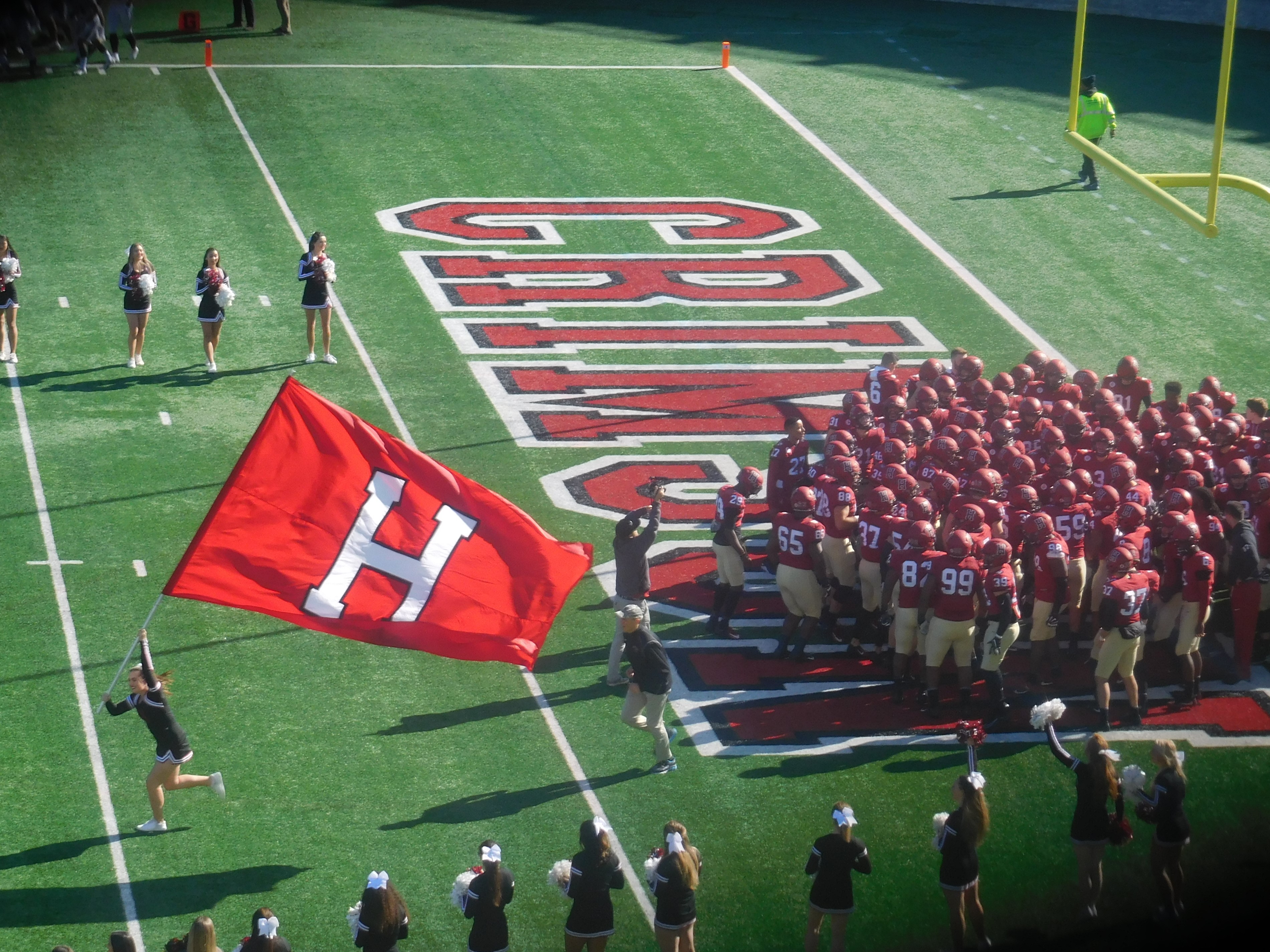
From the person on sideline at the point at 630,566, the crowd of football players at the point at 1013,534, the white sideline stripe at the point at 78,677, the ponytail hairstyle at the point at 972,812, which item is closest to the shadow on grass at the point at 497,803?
the person on sideline at the point at 630,566

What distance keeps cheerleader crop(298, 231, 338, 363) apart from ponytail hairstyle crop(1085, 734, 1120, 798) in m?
11.1

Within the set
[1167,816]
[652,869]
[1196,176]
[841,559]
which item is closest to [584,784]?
[652,869]

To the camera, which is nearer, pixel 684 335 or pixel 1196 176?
pixel 1196 176

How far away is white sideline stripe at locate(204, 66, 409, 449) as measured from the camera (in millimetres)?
17906

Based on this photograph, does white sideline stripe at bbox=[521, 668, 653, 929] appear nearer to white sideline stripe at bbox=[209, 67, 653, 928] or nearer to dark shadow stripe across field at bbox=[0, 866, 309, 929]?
white sideline stripe at bbox=[209, 67, 653, 928]

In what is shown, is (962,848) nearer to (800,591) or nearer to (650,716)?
(650,716)

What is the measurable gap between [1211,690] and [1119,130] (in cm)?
1684

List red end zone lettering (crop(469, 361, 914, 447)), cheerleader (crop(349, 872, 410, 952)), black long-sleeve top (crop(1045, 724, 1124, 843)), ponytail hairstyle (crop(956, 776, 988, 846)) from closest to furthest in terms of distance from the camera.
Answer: cheerleader (crop(349, 872, 410, 952)) → ponytail hairstyle (crop(956, 776, 988, 846)) → black long-sleeve top (crop(1045, 724, 1124, 843)) → red end zone lettering (crop(469, 361, 914, 447))

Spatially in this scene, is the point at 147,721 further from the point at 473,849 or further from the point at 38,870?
the point at 473,849

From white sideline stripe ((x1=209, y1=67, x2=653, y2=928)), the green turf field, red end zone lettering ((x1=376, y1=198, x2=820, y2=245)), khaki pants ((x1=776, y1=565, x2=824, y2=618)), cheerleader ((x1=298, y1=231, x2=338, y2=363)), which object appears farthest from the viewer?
red end zone lettering ((x1=376, y1=198, x2=820, y2=245))

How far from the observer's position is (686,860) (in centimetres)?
905

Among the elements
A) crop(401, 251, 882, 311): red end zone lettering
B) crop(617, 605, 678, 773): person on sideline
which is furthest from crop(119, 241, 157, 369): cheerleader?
crop(617, 605, 678, 773): person on sideline

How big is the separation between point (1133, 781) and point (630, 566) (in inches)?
175

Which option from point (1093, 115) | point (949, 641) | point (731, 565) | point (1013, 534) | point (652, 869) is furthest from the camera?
point (1093, 115)
